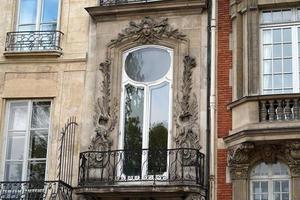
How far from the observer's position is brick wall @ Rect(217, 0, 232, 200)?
44.7ft

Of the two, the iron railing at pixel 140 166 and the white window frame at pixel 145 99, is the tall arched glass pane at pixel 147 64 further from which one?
the iron railing at pixel 140 166

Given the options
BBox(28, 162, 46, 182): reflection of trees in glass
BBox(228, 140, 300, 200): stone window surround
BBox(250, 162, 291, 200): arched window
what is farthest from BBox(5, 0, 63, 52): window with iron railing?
BBox(250, 162, 291, 200): arched window

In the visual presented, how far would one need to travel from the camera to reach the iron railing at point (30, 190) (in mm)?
14414

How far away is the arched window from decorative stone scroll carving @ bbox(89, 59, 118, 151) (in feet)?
11.2

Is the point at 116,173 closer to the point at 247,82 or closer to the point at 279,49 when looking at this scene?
the point at 247,82

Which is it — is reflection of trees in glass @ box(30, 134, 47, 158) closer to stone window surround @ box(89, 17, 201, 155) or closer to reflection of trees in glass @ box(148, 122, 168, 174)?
stone window surround @ box(89, 17, 201, 155)

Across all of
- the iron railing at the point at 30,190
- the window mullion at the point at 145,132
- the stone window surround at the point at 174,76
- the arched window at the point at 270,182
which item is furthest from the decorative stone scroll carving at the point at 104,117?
the arched window at the point at 270,182

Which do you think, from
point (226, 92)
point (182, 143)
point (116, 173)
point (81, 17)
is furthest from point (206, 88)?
point (81, 17)

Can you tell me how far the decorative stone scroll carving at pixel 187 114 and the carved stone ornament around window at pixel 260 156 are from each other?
100 cm

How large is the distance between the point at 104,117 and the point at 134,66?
147 centimetres

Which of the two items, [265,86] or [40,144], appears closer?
[265,86]

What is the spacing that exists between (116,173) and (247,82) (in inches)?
139

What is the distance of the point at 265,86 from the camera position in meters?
14.1

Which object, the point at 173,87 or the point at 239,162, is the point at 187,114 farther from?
the point at 239,162
